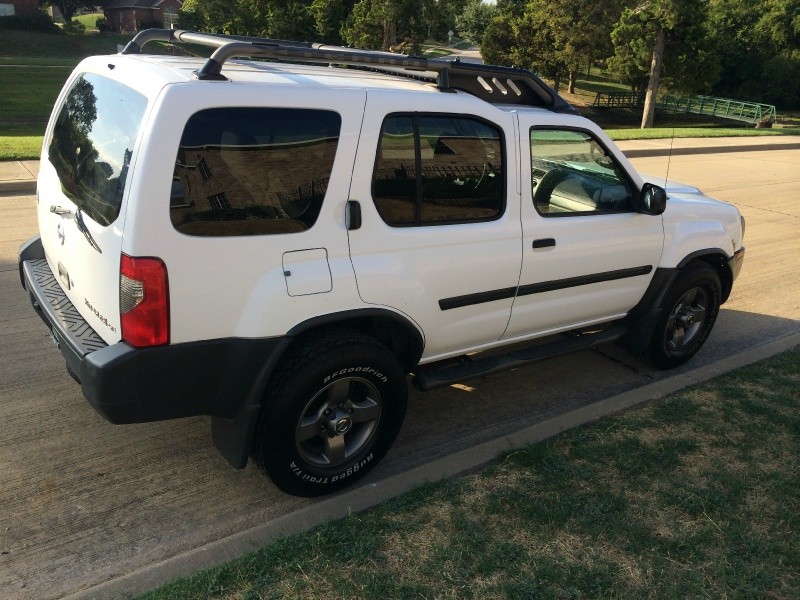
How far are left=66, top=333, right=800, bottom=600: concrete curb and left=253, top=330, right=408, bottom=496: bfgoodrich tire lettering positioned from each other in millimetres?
148

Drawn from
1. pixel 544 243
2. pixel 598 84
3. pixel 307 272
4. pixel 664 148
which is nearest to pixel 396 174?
pixel 307 272

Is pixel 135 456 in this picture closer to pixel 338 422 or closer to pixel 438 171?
pixel 338 422

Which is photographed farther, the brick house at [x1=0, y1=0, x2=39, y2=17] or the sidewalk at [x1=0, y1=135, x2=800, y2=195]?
the brick house at [x1=0, y1=0, x2=39, y2=17]

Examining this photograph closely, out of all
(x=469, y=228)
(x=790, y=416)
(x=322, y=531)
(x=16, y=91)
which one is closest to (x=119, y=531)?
(x=322, y=531)

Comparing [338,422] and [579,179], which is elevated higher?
[579,179]

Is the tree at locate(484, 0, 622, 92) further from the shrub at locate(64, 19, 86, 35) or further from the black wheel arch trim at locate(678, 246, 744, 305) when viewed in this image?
the shrub at locate(64, 19, 86, 35)

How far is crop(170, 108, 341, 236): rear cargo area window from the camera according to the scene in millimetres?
2938

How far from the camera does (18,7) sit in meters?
60.9

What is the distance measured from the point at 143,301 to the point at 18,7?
70.1 m

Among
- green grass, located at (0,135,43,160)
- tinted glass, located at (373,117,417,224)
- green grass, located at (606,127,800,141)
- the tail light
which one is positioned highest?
tinted glass, located at (373,117,417,224)

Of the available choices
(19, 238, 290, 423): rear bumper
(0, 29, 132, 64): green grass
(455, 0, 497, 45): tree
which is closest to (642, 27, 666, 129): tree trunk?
(455, 0, 497, 45): tree

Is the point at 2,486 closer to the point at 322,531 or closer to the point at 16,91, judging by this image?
the point at 322,531

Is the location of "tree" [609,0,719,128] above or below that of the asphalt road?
above

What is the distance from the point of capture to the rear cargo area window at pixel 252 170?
2938 millimetres
